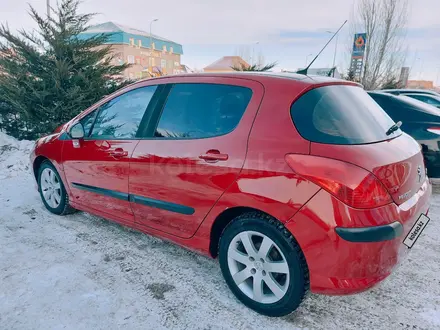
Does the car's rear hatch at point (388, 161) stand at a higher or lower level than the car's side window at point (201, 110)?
lower

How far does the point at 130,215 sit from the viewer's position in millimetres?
3064

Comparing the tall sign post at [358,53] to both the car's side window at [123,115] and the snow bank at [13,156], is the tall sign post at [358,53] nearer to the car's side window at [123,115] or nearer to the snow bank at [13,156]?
the snow bank at [13,156]

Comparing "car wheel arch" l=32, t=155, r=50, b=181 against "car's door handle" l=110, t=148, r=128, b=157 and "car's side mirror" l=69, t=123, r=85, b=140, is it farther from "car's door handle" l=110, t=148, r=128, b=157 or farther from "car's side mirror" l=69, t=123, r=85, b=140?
"car's door handle" l=110, t=148, r=128, b=157

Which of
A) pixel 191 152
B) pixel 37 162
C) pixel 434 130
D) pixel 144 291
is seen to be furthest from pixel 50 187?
pixel 434 130

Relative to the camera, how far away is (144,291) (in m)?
2.50

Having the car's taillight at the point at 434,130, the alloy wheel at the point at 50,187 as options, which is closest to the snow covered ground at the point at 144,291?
the alloy wheel at the point at 50,187

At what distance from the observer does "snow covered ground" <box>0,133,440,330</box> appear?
2184mm

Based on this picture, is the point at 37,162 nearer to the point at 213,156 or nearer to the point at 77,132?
the point at 77,132

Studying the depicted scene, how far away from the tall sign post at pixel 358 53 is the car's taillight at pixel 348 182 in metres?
21.1

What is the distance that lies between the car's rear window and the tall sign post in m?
20.5

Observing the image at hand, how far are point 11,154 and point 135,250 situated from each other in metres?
5.00

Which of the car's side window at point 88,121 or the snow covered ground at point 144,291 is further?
the car's side window at point 88,121

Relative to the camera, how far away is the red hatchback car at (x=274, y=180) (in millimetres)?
1880

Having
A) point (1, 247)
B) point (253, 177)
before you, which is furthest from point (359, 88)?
point (1, 247)
